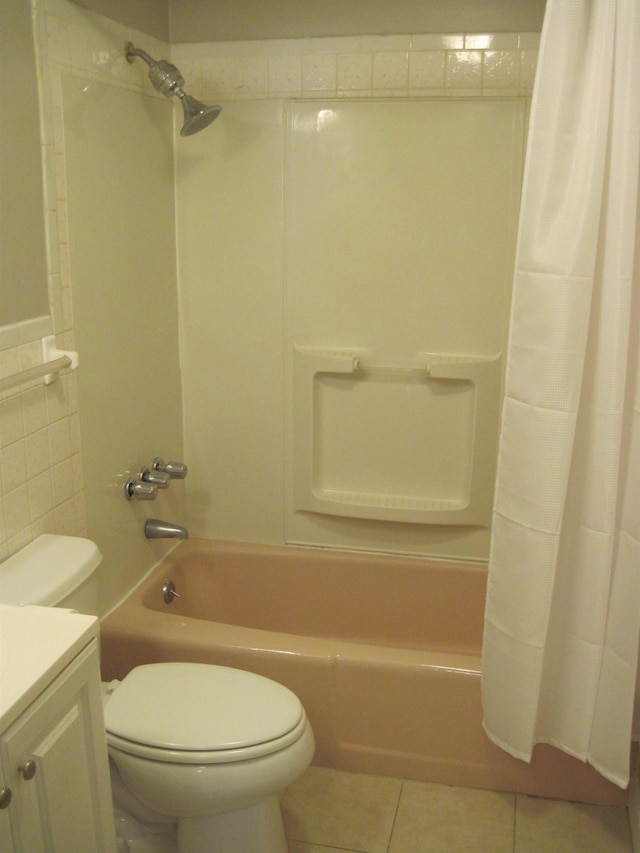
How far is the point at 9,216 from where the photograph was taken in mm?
1656

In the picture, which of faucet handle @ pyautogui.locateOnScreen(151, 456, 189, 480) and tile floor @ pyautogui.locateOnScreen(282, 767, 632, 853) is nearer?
tile floor @ pyautogui.locateOnScreen(282, 767, 632, 853)

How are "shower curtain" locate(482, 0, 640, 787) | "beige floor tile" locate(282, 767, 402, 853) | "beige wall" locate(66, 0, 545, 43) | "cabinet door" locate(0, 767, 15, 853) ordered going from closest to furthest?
"cabinet door" locate(0, 767, 15, 853), "shower curtain" locate(482, 0, 640, 787), "beige floor tile" locate(282, 767, 402, 853), "beige wall" locate(66, 0, 545, 43)

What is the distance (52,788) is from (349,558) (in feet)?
4.84

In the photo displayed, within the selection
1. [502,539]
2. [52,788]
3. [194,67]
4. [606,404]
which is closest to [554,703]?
[502,539]

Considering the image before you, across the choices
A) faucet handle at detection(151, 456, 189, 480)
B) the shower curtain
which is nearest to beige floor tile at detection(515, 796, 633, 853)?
the shower curtain

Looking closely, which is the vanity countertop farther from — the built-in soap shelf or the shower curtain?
the built-in soap shelf

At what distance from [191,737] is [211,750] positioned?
0.16ft

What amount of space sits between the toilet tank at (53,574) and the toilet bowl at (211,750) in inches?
8.9

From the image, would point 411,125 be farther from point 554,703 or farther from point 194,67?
point 554,703

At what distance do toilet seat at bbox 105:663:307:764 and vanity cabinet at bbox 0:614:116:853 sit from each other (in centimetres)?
20

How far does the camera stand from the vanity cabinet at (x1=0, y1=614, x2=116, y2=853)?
3.63ft

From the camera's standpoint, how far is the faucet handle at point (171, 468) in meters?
2.38

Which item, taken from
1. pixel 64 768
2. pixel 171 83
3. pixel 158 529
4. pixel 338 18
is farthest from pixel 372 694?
pixel 338 18

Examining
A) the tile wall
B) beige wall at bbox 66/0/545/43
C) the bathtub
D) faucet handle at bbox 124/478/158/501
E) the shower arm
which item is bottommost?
the bathtub
